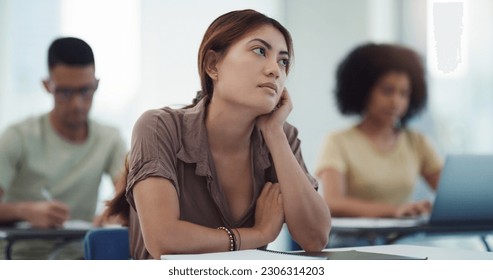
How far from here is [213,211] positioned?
172cm

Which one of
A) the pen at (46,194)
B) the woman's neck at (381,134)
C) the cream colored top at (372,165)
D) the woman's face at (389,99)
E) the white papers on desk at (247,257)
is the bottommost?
the pen at (46,194)

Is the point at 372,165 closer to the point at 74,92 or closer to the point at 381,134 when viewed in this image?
the point at 381,134

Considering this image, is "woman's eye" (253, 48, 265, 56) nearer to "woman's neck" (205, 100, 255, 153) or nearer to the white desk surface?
"woman's neck" (205, 100, 255, 153)

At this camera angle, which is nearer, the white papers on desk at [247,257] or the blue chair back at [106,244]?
the white papers on desk at [247,257]

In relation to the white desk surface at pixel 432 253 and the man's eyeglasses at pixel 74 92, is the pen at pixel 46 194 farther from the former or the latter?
the white desk surface at pixel 432 253

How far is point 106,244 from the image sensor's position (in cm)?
175

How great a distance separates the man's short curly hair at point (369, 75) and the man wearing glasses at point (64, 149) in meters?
1.18

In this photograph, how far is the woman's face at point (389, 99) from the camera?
316 cm

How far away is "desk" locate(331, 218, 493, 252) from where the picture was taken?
2.32 metres

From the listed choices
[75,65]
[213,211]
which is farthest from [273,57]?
[75,65]

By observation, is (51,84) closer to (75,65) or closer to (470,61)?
(75,65)

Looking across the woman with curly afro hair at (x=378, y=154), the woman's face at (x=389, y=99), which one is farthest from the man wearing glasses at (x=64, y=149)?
the woman's face at (x=389, y=99)

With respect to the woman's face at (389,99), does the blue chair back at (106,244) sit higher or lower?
lower
